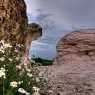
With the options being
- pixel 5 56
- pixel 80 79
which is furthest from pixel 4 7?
pixel 80 79

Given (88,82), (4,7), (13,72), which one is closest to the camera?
(13,72)

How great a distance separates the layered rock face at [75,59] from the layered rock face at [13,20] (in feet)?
9.01

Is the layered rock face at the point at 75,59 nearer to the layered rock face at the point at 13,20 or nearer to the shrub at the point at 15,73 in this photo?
the layered rock face at the point at 13,20

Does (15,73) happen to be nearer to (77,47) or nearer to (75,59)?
(75,59)

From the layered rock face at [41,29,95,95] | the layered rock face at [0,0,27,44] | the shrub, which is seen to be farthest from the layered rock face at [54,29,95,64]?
the shrub

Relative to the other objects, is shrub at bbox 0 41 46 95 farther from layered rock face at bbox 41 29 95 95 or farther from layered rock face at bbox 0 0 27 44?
layered rock face at bbox 41 29 95 95

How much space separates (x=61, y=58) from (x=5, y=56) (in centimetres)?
1136

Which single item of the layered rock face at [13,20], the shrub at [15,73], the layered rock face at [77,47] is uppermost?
the layered rock face at [13,20]

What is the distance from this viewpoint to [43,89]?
7.59m

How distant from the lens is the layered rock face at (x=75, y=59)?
1134cm

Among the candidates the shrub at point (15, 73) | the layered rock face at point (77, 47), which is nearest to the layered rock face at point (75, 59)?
the layered rock face at point (77, 47)

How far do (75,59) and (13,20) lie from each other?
931cm

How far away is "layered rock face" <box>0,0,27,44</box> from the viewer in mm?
7518

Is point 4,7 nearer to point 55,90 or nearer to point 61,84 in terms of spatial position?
point 55,90
